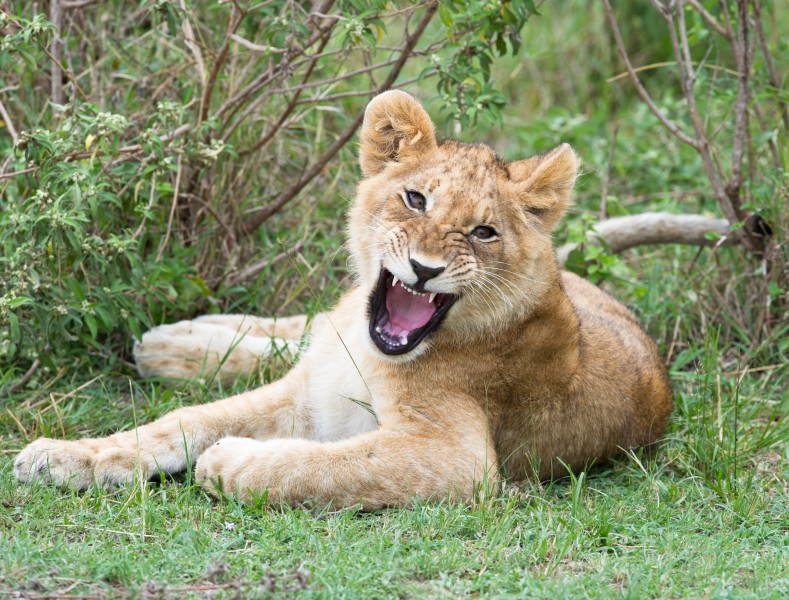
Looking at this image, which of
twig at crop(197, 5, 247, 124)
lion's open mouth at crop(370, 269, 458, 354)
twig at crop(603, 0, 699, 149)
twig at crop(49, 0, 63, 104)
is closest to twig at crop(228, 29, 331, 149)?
twig at crop(197, 5, 247, 124)

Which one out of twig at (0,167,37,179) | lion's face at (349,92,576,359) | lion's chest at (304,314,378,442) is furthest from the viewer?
twig at (0,167,37,179)

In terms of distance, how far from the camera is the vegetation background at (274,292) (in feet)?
12.4

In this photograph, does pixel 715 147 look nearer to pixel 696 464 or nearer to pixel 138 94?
pixel 696 464

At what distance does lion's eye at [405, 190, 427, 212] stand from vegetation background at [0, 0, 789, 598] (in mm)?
659

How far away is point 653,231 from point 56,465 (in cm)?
391

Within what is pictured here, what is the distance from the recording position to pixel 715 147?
22.7 ft

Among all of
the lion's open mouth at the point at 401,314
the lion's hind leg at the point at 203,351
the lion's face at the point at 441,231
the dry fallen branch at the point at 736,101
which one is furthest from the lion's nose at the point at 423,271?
the dry fallen branch at the point at 736,101

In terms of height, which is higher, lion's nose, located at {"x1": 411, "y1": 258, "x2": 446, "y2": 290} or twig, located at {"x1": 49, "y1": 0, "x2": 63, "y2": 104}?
twig, located at {"x1": 49, "y1": 0, "x2": 63, "y2": 104}

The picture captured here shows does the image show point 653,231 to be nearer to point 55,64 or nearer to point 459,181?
point 459,181

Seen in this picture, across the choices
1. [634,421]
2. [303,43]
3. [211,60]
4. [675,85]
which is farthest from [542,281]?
[675,85]

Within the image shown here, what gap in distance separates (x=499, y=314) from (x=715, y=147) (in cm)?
292

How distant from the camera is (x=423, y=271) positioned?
4289 mm

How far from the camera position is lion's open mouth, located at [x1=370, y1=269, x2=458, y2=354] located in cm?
455

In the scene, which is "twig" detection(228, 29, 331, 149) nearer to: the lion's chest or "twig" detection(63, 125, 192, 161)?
"twig" detection(63, 125, 192, 161)
